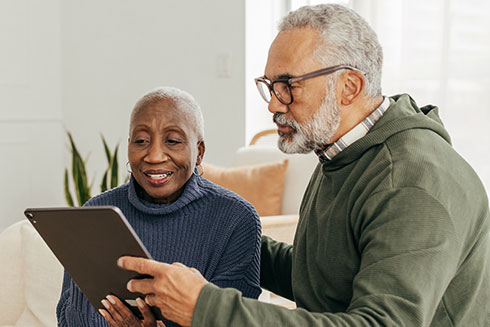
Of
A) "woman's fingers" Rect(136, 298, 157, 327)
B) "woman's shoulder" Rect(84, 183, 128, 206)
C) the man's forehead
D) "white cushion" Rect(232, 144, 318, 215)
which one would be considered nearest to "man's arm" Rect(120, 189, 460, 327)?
"woman's fingers" Rect(136, 298, 157, 327)

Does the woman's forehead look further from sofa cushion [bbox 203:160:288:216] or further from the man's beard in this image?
sofa cushion [bbox 203:160:288:216]

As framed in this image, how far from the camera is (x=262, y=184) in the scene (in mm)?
2920

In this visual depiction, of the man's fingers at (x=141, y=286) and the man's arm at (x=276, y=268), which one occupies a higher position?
the man's fingers at (x=141, y=286)

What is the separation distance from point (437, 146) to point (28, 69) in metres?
3.64

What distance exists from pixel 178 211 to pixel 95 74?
9.96 feet

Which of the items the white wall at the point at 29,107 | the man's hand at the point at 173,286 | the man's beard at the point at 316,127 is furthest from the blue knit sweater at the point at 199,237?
the white wall at the point at 29,107

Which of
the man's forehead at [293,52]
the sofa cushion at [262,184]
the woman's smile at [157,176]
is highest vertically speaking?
the man's forehead at [293,52]

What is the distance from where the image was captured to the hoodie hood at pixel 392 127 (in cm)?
135

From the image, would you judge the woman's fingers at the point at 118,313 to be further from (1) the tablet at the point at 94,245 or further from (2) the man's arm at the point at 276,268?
(2) the man's arm at the point at 276,268

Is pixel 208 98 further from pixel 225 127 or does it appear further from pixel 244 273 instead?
pixel 244 273

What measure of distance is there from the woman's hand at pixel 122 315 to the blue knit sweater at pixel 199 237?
0.46ft

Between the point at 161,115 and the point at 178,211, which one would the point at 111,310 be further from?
the point at 161,115

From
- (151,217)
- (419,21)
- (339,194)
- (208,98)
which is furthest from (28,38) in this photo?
(339,194)

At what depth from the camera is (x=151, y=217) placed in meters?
1.61
